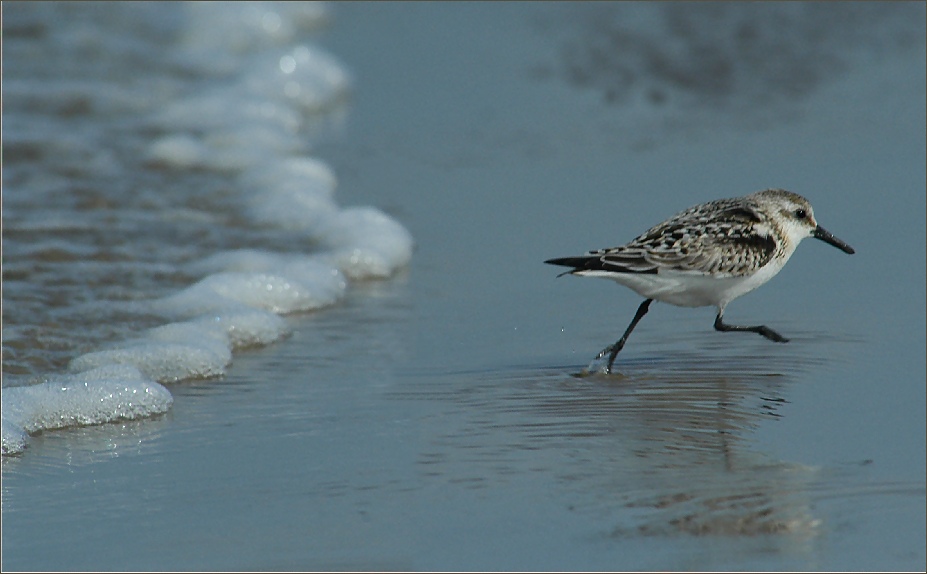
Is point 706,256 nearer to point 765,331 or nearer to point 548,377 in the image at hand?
point 765,331

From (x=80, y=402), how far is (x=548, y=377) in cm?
172

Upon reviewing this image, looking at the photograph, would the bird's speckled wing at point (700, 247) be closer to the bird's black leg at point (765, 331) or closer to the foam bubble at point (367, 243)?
the bird's black leg at point (765, 331)

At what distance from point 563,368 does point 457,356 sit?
18.0 inches

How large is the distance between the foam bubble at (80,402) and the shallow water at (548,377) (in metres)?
0.07

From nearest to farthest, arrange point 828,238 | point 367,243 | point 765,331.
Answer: point 765,331, point 828,238, point 367,243

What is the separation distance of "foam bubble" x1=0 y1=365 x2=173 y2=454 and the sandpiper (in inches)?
60.3

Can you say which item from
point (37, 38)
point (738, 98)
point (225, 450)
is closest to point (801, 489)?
point (225, 450)

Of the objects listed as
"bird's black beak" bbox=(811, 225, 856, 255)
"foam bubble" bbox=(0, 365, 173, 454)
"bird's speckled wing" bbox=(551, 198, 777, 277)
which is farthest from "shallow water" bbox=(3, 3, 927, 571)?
"bird's speckled wing" bbox=(551, 198, 777, 277)

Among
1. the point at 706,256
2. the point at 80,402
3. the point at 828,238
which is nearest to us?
the point at 80,402

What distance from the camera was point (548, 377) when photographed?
5.26 meters

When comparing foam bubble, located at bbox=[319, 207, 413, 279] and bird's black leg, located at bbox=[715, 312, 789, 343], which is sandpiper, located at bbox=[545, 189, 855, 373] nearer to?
bird's black leg, located at bbox=[715, 312, 789, 343]

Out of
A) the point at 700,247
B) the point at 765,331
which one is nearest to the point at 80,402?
the point at 700,247

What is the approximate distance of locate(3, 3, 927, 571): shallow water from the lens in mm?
3639

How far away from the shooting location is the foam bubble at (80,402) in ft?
15.8
